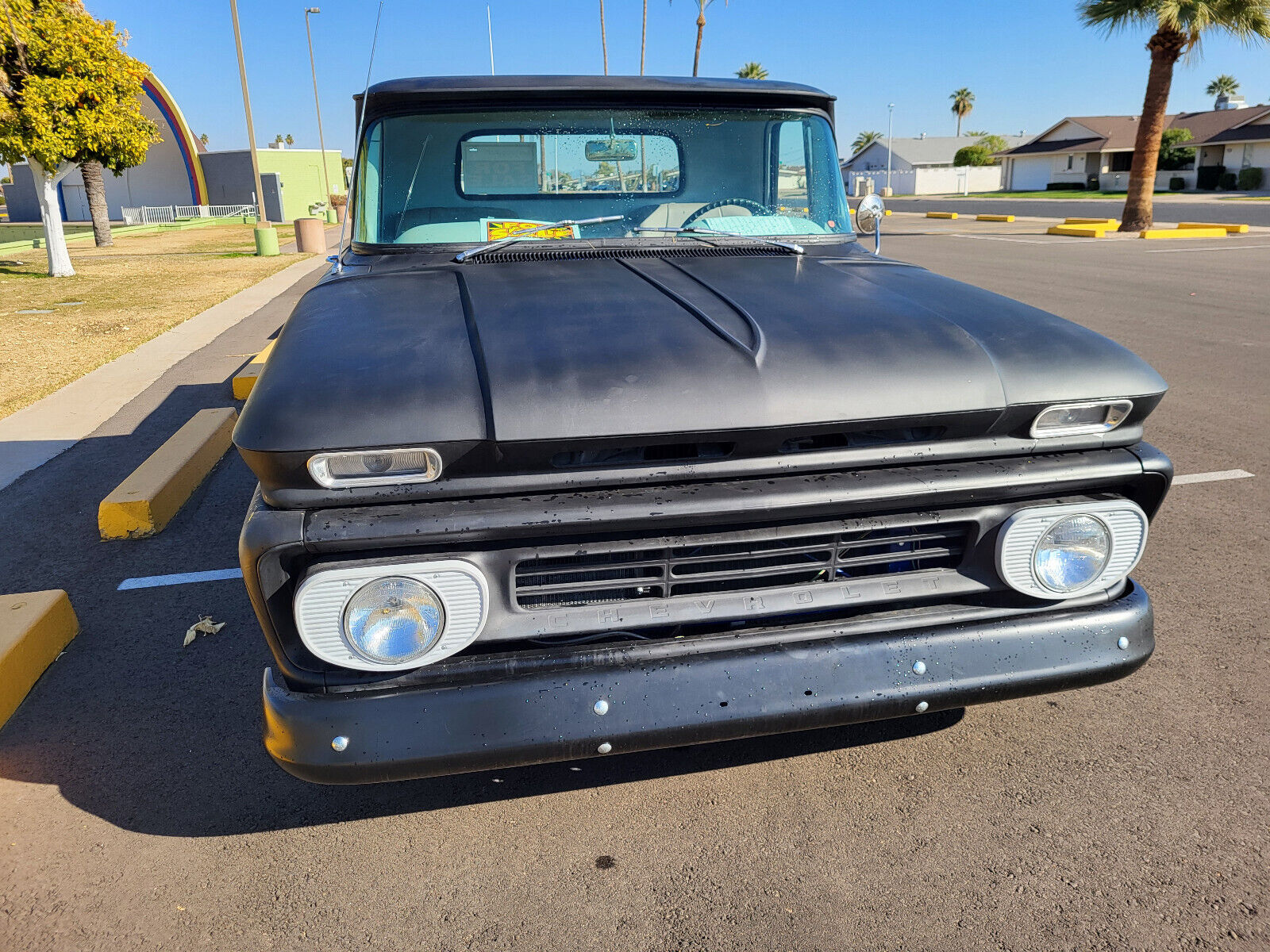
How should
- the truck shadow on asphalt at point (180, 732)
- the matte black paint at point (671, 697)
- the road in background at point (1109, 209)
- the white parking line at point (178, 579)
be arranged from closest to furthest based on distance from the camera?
the matte black paint at point (671, 697), the truck shadow on asphalt at point (180, 732), the white parking line at point (178, 579), the road in background at point (1109, 209)

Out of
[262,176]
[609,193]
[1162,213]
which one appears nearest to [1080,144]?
[1162,213]

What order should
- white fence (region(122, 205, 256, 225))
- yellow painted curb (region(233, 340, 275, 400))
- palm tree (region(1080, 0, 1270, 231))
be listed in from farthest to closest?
white fence (region(122, 205, 256, 225)) → palm tree (region(1080, 0, 1270, 231)) → yellow painted curb (region(233, 340, 275, 400))

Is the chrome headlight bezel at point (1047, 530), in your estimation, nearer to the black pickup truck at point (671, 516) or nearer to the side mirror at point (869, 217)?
the black pickup truck at point (671, 516)

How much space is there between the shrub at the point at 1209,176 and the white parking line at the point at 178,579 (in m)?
58.2

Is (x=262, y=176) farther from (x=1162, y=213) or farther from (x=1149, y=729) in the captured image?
(x=1149, y=729)

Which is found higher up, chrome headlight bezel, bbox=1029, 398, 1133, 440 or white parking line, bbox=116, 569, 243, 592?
chrome headlight bezel, bbox=1029, 398, 1133, 440

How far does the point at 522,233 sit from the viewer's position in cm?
309

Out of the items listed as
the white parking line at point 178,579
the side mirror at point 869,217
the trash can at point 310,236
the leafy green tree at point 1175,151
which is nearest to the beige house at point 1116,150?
the leafy green tree at point 1175,151

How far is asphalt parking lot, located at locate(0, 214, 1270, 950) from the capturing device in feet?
6.79

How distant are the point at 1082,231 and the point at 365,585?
2428cm

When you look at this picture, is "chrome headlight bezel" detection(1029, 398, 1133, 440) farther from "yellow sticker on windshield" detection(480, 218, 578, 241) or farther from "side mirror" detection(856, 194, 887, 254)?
"yellow sticker on windshield" detection(480, 218, 578, 241)

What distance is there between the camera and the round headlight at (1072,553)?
7.04ft

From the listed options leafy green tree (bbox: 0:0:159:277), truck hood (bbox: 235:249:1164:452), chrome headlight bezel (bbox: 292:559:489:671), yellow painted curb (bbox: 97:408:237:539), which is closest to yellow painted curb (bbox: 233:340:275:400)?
yellow painted curb (bbox: 97:408:237:539)

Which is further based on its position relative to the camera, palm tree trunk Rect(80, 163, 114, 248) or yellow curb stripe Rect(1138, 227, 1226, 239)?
palm tree trunk Rect(80, 163, 114, 248)
